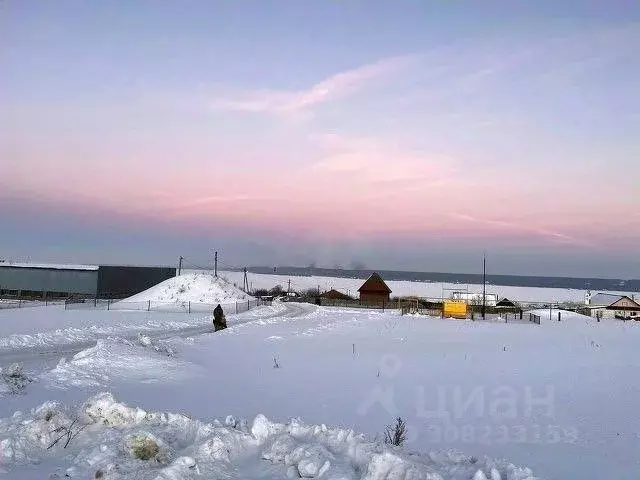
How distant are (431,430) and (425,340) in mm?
16641

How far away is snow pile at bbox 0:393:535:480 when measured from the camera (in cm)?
601

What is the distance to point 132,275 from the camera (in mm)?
62031

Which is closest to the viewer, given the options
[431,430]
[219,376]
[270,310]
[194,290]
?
[431,430]

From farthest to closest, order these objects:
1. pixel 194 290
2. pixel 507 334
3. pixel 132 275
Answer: pixel 132 275
pixel 194 290
pixel 507 334

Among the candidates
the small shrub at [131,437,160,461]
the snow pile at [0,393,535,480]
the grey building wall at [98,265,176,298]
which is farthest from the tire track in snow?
the grey building wall at [98,265,176,298]

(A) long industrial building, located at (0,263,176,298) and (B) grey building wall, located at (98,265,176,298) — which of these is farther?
(B) grey building wall, located at (98,265,176,298)

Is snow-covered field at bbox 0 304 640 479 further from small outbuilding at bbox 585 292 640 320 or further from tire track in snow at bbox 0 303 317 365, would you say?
small outbuilding at bbox 585 292 640 320

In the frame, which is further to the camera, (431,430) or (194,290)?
(194,290)

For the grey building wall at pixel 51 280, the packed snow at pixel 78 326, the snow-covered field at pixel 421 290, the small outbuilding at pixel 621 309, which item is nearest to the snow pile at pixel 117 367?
the packed snow at pixel 78 326

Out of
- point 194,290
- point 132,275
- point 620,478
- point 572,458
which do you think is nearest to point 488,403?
point 572,458

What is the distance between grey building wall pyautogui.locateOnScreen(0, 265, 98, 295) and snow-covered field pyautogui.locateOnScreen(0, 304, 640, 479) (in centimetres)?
2920

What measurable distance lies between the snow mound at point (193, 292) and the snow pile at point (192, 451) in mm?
42274

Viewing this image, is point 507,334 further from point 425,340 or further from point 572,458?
point 572,458

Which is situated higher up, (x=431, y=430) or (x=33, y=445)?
(x=33, y=445)
